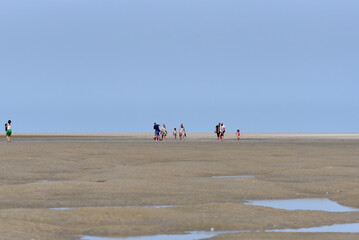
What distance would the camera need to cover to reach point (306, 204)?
15469 millimetres

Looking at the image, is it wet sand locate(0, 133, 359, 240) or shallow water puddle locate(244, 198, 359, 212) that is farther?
shallow water puddle locate(244, 198, 359, 212)

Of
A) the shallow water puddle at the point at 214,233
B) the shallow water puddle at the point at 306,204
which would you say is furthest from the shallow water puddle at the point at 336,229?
the shallow water puddle at the point at 306,204

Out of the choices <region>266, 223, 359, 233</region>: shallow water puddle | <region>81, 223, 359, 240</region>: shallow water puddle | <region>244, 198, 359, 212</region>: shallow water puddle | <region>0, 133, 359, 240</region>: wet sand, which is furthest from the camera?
<region>244, 198, 359, 212</region>: shallow water puddle

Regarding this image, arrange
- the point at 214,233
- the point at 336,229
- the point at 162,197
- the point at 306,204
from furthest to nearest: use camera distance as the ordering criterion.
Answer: the point at 162,197 < the point at 306,204 < the point at 336,229 < the point at 214,233

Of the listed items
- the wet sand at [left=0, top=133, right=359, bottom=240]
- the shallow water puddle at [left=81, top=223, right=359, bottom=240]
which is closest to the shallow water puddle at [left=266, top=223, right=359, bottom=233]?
the shallow water puddle at [left=81, top=223, right=359, bottom=240]

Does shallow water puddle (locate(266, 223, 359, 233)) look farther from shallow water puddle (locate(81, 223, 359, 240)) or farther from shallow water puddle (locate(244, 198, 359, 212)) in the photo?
shallow water puddle (locate(244, 198, 359, 212))

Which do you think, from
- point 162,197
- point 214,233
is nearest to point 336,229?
point 214,233

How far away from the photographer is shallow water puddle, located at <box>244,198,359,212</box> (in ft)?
48.2

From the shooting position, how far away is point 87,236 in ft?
36.5

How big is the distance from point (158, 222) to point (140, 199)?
343 centimetres

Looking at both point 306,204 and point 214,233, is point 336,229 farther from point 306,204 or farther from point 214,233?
point 306,204

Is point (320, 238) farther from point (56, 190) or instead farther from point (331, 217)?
point (56, 190)

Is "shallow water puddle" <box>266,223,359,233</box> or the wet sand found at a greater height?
the wet sand

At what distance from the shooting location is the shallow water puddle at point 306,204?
14703 mm
